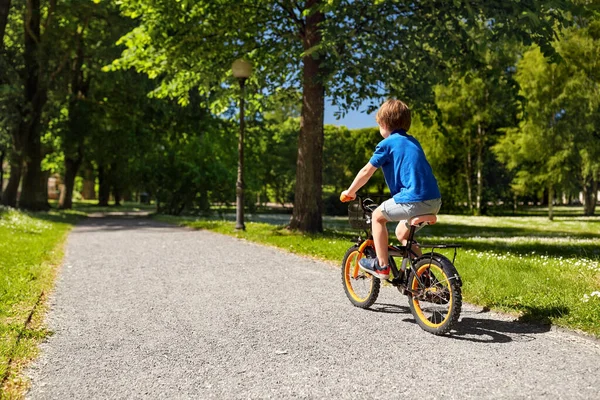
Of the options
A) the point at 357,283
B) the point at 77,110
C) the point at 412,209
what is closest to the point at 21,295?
the point at 357,283

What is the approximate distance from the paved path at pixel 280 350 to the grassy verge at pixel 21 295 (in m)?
0.13

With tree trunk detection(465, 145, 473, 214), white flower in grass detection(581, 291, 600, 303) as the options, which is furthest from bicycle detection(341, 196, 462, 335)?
tree trunk detection(465, 145, 473, 214)

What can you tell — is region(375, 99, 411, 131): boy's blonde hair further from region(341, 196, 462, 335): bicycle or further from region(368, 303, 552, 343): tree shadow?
region(368, 303, 552, 343): tree shadow

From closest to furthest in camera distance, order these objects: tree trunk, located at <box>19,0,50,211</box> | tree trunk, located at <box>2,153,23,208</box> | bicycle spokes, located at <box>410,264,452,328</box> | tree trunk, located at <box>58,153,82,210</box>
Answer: bicycle spokes, located at <box>410,264,452,328</box> < tree trunk, located at <box>19,0,50,211</box> < tree trunk, located at <box>2,153,23,208</box> < tree trunk, located at <box>58,153,82,210</box>

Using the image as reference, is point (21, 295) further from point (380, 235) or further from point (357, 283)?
point (380, 235)

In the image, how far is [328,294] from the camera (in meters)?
6.40

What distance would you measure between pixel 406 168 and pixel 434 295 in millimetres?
1116

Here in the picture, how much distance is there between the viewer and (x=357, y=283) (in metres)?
5.94

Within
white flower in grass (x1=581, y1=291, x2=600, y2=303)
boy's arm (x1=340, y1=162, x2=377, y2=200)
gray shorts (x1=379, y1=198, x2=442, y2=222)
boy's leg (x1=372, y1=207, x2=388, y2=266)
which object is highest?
boy's arm (x1=340, y1=162, x2=377, y2=200)

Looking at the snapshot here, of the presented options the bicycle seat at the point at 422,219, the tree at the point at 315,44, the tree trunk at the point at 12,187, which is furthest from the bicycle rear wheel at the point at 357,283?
the tree trunk at the point at 12,187

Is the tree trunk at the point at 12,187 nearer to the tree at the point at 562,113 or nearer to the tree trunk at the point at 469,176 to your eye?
the tree at the point at 562,113

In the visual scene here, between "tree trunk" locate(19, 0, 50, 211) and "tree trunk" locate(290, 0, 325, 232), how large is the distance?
1356 cm

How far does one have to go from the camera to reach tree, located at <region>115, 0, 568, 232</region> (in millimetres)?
10688

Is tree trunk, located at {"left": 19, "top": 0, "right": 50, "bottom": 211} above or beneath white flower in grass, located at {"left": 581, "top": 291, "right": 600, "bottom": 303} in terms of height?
above
